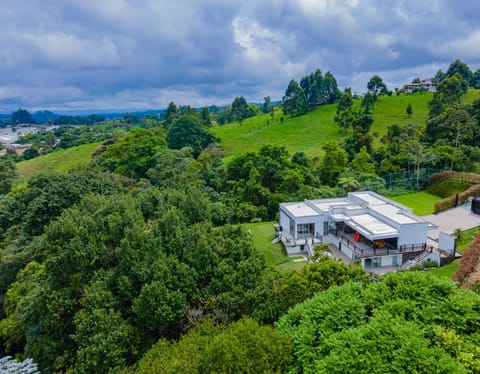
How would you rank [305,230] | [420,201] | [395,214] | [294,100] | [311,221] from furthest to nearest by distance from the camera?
[294,100] → [420,201] → [305,230] → [311,221] → [395,214]

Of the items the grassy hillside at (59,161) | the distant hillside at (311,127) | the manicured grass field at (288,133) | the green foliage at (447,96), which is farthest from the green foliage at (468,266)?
the grassy hillside at (59,161)

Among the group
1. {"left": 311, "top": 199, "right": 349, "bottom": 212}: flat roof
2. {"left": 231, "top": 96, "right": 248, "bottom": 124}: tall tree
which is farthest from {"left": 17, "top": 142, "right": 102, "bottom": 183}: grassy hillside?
{"left": 311, "top": 199, "right": 349, "bottom": 212}: flat roof

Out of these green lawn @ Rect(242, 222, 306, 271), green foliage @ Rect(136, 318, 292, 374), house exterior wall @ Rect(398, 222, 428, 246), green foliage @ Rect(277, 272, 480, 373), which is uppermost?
green foliage @ Rect(277, 272, 480, 373)

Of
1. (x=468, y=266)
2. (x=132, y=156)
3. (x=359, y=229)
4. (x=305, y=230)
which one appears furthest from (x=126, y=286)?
(x=132, y=156)

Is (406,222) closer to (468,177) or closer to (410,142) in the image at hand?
(468,177)

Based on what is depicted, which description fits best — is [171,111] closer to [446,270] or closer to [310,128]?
[310,128]

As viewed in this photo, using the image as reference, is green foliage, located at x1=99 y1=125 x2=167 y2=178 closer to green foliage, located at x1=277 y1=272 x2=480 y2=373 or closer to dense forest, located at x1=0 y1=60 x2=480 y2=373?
dense forest, located at x1=0 y1=60 x2=480 y2=373
